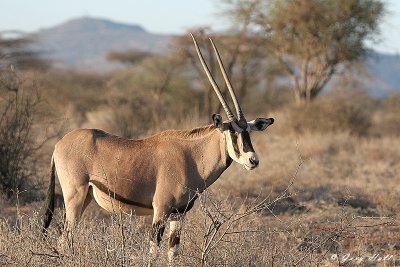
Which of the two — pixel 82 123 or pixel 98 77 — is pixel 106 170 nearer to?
pixel 82 123

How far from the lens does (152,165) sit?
23.5ft

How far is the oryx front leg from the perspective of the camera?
6.71m

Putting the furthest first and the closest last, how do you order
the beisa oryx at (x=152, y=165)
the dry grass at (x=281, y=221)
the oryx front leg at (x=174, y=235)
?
the beisa oryx at (x=152, y=165)
the oryx front leg at (x=174, y=235)
the dry grass at (x=281, y=221)

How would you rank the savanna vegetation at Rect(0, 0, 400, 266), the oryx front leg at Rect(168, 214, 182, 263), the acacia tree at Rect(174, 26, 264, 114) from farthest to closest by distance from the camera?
1. the acacia tree at Rect(174, 26, 264, 114)
2. the oryx front leg at Rect(168, 214, 182, 263)
3. the savanna vegetation at Rect(0, 0, 400, 266)

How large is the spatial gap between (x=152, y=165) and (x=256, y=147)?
1078 centimetres

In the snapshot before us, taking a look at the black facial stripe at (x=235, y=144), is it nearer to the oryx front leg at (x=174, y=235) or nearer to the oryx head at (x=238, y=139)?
the oryx head at (x=238, y=139)

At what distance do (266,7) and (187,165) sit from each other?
18.9 metres

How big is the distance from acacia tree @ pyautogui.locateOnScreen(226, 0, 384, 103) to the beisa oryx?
16774 millimetres

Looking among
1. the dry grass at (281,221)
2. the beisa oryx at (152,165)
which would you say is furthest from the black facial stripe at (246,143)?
the dry grass at (281,221)

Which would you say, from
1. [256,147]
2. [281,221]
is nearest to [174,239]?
[281,221]

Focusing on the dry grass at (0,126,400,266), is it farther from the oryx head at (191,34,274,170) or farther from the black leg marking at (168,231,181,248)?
the oryx head at (191,34,274,170)

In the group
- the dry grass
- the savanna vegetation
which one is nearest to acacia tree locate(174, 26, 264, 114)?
the savanna vegetation

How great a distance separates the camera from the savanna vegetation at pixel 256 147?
604 cm

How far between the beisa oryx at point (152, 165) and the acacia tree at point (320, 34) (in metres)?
16.8
